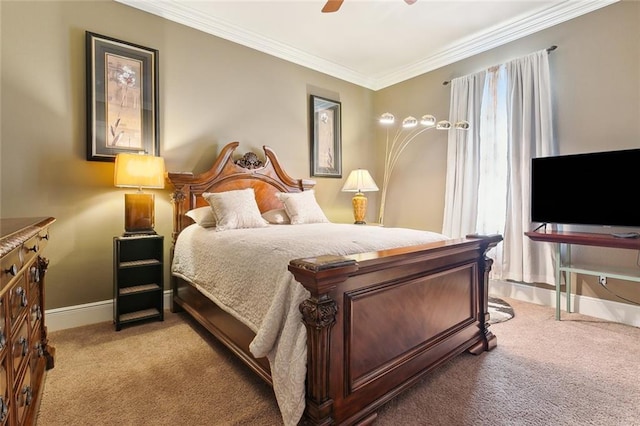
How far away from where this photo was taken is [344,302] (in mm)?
1343

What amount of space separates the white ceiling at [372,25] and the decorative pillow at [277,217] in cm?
198

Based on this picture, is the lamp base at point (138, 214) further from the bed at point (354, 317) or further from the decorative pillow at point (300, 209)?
the decorative pillow at point (300, 209)

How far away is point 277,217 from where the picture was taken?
3160 mm

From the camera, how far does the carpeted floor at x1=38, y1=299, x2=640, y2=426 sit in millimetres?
1467

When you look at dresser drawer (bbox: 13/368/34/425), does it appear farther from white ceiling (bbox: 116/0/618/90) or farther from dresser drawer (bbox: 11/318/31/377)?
white ceiling (bbox: 116/0/618/90)

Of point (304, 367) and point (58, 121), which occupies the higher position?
point (58, 121)

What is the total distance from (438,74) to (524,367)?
3518 mm

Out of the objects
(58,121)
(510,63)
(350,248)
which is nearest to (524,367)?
(350,248)

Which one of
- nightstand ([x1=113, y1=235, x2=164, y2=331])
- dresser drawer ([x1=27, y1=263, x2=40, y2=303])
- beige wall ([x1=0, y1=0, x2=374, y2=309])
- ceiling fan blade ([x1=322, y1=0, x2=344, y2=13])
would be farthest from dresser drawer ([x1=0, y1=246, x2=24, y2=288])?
ceiling fan blade ([x1=322, y1=0, x2=344, y2=13])

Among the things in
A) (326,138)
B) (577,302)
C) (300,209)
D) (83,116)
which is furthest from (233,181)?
(577,302)

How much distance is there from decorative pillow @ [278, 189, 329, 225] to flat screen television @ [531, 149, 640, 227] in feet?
6.86

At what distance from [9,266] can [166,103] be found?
2.45m

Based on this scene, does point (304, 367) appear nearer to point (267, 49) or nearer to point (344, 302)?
point (344, 302)

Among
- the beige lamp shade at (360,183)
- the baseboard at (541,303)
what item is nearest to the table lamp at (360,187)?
the beige lamp shade at (360,183)
